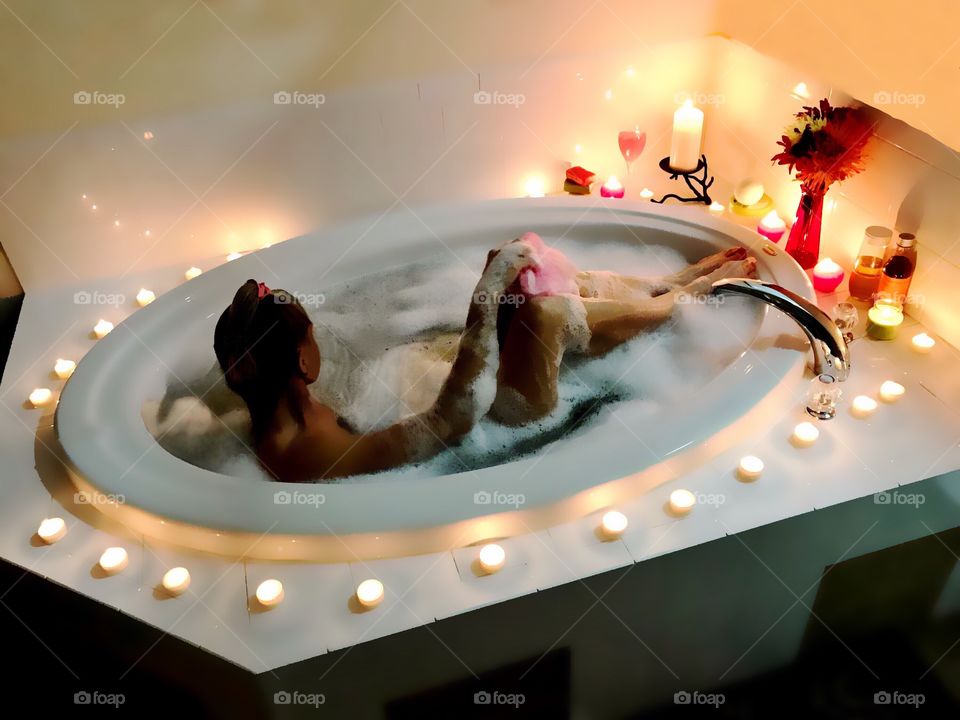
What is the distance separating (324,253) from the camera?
2082 millimetres

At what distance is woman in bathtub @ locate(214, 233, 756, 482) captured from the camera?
1514mm

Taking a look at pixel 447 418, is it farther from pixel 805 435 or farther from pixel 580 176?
pixel 580 176

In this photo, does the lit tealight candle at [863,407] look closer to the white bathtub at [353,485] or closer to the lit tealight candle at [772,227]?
the white bathtub at [353,485]

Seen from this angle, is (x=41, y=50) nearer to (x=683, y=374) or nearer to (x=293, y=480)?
(x=293, y=480)

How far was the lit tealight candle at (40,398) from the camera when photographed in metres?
1.70

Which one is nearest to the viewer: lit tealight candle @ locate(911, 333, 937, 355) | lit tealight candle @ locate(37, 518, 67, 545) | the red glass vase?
lit tealight candle @ locate(37, 518, 67, 545)

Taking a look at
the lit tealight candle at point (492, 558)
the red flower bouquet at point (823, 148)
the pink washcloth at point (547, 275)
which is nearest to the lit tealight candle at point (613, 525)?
the lit tealight candle at point (492, 558)

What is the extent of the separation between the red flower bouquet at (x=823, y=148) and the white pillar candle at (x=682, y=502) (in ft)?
3.10

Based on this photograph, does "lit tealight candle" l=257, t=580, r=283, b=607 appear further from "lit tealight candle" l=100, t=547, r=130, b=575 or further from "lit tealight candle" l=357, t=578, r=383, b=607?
"lit tealight candle" l=100, t=547, r=130, b=575

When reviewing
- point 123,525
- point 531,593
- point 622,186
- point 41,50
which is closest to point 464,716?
point 531,593

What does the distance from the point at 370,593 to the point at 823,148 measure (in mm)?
1431

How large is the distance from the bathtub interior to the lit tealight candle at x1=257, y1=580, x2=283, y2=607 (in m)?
0.31

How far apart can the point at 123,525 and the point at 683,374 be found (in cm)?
116

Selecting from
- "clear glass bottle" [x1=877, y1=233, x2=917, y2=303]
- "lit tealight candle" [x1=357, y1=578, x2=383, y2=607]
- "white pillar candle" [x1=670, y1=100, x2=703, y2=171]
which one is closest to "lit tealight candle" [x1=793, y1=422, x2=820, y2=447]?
"clear glass bottle" [x1=877, y1=233, x2=917, y2=303]
